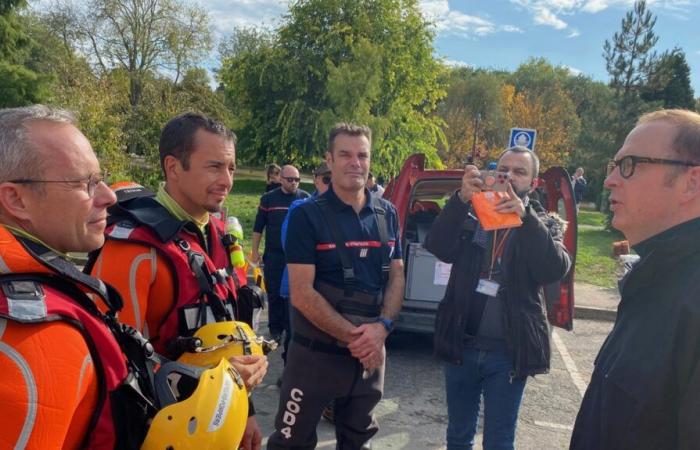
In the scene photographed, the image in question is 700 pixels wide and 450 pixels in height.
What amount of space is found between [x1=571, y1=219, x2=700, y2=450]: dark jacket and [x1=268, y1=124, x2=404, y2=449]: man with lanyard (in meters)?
1.43

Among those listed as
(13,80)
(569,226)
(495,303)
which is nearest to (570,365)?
(569,226)

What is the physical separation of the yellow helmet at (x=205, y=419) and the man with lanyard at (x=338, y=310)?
4.45 feet

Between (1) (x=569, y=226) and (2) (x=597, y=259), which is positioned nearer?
(1) (x=569, y=226)

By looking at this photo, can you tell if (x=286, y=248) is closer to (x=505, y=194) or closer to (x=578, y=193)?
(x=505, y=194)

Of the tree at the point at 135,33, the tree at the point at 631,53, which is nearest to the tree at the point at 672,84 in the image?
the tree at the point at 631,53

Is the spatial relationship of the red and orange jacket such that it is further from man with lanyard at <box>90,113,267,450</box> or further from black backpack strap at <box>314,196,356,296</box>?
black backpack strap at <box>314,196,356,296</box>

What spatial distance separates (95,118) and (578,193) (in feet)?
66.5

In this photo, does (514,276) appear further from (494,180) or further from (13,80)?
(13,80)

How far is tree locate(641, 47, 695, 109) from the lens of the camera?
2891 cm

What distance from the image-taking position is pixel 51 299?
44.6 inches

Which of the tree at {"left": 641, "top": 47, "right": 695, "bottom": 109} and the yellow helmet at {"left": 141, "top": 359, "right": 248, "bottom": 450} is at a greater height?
the tree at {"left": 641, "top": 47, "right": 695, "bottom": 109}

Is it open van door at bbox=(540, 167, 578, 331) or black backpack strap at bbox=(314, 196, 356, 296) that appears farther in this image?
open van door at bbox=(540, 167, 578, 331)

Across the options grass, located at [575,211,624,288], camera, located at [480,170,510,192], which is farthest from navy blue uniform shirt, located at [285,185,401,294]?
grass, located at [575,211,624,288]

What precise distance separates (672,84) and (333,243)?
110 feet
